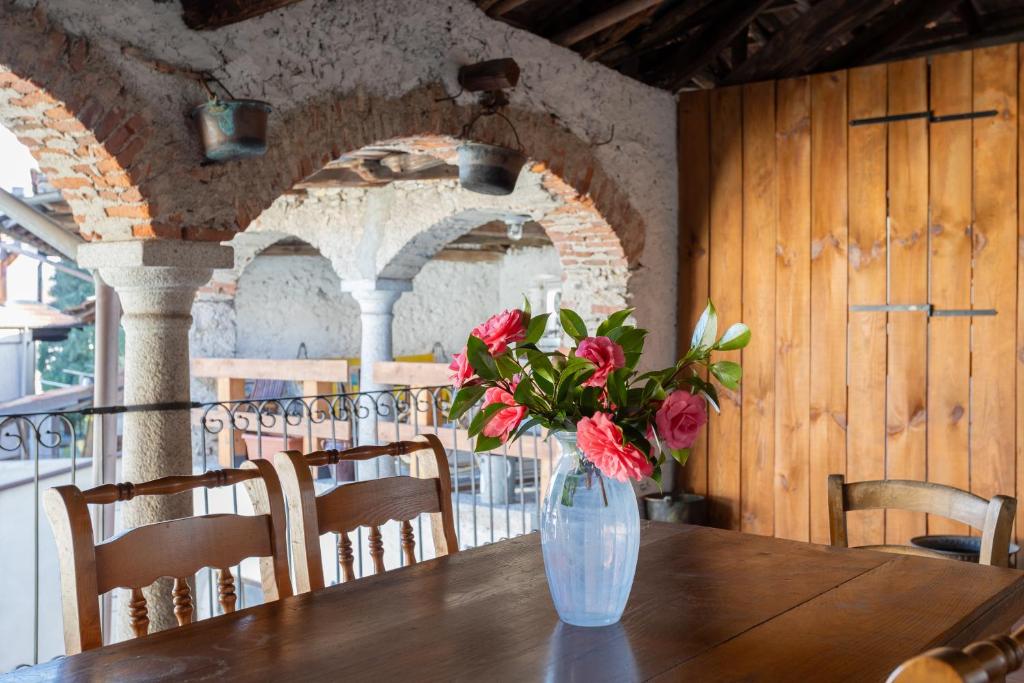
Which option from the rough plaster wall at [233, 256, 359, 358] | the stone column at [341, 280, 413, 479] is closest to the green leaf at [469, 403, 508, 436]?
the stone column at [341, 280, 413, 479]

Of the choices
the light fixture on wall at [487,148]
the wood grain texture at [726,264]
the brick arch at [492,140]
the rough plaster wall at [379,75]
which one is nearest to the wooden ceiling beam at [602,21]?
the rough plaster wall at [379,75]

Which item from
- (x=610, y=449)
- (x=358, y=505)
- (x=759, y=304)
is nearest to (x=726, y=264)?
(x=759, y=304)

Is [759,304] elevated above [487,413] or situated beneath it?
elevated above

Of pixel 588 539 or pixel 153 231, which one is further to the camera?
pixel 153 231

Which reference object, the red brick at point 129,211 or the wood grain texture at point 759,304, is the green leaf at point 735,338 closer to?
the red brick at point 129,211

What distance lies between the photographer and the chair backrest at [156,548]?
1.53 meters

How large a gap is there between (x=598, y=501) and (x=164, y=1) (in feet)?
7.50

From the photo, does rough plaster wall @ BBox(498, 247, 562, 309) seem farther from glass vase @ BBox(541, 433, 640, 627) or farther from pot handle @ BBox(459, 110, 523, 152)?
glass vase @ BBox(541, 433, 640, 627)

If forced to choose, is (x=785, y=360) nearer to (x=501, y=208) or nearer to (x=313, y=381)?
(x=501, y=208)

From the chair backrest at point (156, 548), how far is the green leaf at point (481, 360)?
1.89 feet

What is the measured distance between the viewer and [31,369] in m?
12.0

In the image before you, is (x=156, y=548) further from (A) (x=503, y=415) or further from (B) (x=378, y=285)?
(B) (x=378, y=285)

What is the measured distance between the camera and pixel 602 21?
424 cm

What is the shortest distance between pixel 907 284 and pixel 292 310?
658 cm
